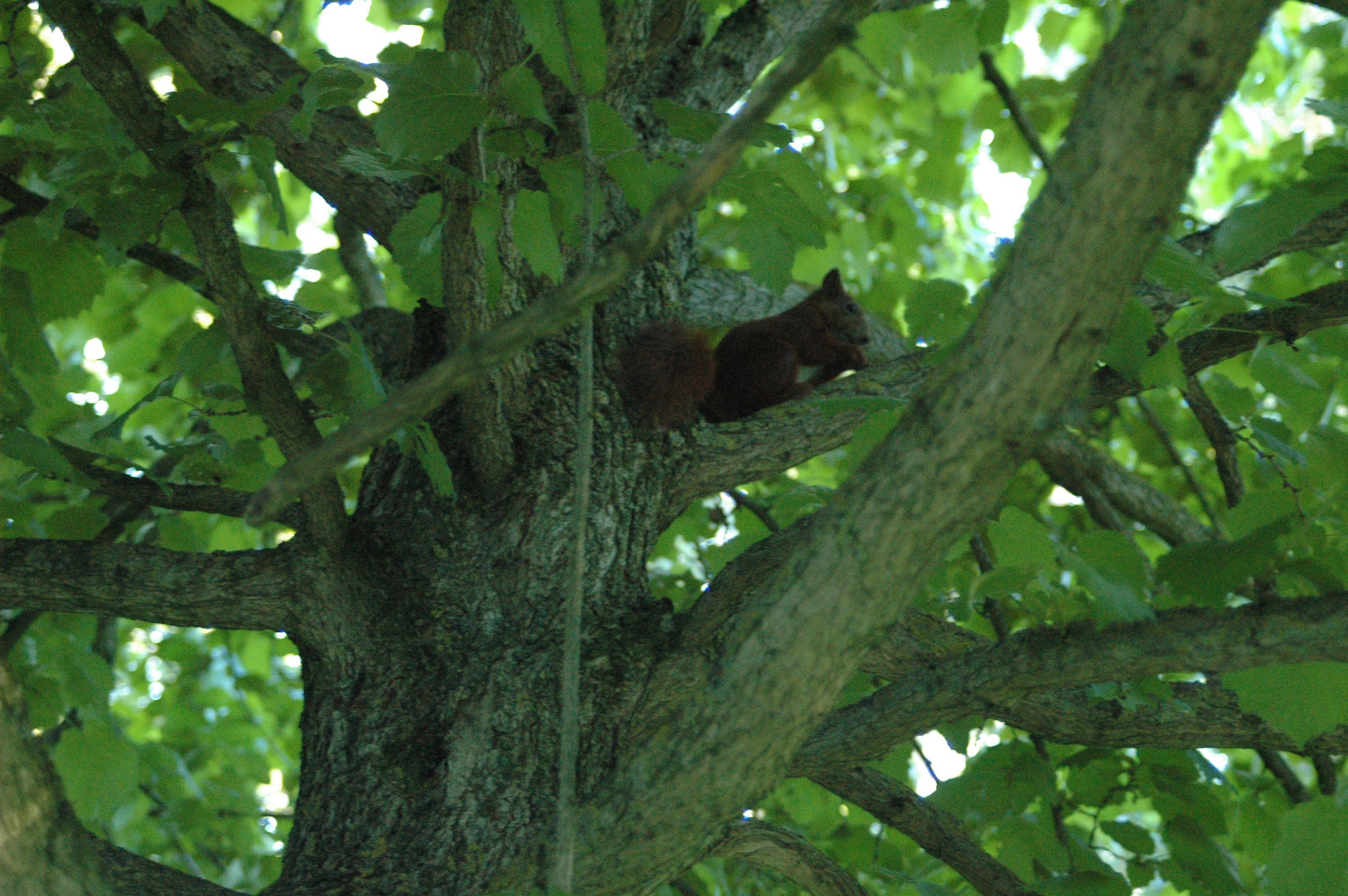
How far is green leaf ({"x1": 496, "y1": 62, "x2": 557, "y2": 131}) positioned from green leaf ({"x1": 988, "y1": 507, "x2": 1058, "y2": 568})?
2.55ft

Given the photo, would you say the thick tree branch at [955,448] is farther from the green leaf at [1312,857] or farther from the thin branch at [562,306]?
the green leaf at [1312,857]

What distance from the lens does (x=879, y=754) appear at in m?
1.80

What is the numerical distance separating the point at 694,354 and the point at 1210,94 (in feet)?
4.47

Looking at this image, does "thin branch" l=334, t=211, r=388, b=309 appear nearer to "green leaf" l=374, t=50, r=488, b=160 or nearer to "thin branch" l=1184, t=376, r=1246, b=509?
"green leaf" l=374, t=50, r=488, b=160

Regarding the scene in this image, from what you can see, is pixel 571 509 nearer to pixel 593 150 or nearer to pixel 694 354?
pixel 694 354

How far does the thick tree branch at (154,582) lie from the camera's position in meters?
1.85

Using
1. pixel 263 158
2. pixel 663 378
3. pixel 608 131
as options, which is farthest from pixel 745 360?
pixel 608 131

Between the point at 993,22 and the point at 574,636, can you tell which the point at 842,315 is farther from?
the point at 574,636

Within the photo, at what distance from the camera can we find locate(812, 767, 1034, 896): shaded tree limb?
1.99 m

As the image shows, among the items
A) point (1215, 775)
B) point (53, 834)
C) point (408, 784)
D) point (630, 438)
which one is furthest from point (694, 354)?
point (53, 834)

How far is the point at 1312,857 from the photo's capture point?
1453mm

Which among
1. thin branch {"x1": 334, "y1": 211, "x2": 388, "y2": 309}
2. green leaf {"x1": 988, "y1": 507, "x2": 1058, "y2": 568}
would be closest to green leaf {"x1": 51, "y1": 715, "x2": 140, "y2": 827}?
thin branch {"x1": 334, "y1": 211, "x2": 388, "y2": 309}

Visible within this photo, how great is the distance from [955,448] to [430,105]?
0.75m

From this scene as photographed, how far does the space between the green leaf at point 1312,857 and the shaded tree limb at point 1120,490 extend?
1.88 metres
